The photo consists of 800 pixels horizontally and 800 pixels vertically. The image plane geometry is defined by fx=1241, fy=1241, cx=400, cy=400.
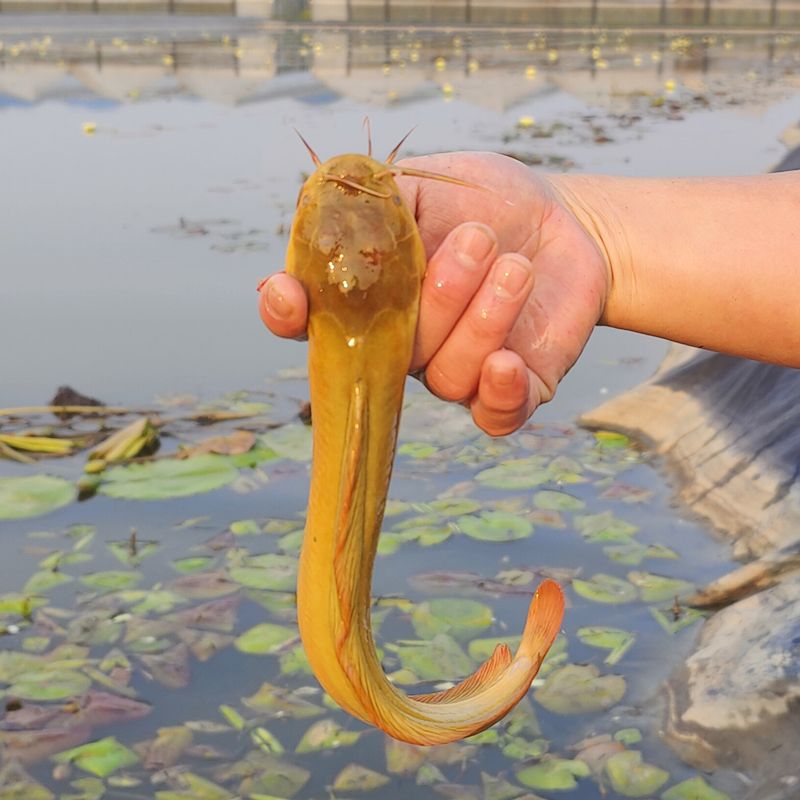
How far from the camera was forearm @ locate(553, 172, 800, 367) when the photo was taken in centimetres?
221

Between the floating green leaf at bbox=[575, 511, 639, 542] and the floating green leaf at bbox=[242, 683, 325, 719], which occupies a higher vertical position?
the floating green leaf at bbox=[575, 511, 639, 542]

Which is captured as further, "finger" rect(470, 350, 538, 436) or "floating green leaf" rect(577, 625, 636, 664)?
"floating green leaf" rect(577, 625, 636, 664)

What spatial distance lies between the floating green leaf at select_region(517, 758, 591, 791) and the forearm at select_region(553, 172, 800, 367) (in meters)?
0.94

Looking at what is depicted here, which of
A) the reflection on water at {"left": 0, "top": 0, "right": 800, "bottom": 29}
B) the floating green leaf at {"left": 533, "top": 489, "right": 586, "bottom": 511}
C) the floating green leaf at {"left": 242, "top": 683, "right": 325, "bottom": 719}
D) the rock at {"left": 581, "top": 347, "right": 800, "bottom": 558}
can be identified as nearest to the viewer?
the floating green leaf at {"left": 242, "top": 683, "right": 325, "bottom": 719}

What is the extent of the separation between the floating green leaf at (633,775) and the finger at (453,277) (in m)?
1.26

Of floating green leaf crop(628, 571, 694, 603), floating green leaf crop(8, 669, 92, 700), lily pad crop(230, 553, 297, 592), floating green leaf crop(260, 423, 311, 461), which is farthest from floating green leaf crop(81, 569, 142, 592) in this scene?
floating green leaf crop(628, 571, 694, 603)

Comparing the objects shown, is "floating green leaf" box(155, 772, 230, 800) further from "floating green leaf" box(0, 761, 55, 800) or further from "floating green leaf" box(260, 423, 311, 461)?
"floating green leaf" box(260, 423, 311, 461)

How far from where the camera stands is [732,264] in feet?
7.25

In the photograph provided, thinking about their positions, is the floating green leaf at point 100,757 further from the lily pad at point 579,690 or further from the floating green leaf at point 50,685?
the lily pad at point 579,690

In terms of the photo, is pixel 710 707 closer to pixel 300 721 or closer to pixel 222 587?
pixel 300 721

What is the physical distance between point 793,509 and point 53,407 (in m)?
2.46

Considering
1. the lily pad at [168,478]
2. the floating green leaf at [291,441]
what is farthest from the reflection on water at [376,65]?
the lily pad at [168,478]

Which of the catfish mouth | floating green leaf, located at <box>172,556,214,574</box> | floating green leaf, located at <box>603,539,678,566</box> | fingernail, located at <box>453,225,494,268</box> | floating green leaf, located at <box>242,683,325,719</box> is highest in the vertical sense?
the catfish mouth

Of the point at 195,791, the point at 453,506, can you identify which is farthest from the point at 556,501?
the point at 195,791
